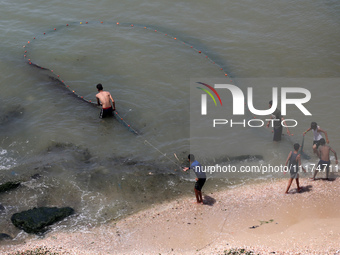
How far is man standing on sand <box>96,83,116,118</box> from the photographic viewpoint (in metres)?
16.9

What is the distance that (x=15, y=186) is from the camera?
1433cm

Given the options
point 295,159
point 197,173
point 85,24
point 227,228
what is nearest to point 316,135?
point 295,159

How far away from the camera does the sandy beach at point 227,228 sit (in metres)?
11.4

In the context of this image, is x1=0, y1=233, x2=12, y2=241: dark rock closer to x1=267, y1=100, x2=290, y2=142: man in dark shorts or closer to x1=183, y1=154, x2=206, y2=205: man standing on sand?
x1=183, y1=154, x2=206, y2=205: man standing on sand

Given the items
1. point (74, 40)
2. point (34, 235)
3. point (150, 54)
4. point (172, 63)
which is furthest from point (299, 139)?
point (74, 40)

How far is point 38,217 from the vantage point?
1294cm

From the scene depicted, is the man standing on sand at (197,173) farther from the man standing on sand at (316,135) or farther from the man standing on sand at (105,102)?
the man standing on sand at (105,102)

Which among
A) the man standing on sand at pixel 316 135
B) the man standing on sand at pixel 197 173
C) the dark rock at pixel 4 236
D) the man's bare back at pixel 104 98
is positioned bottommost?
the dark rock at pixel 4 236

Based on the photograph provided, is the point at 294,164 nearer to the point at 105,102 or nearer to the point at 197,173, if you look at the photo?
the point at 197,173

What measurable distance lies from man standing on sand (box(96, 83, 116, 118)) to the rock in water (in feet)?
16.6

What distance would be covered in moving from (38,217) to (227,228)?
577 cm

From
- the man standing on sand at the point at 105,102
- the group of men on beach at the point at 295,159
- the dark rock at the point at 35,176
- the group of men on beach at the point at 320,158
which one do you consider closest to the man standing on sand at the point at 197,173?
the group of men on beach at the point at 295,159

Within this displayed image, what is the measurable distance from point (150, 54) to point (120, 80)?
2.53 meters

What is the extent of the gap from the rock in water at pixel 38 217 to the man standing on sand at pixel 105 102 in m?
5.06
